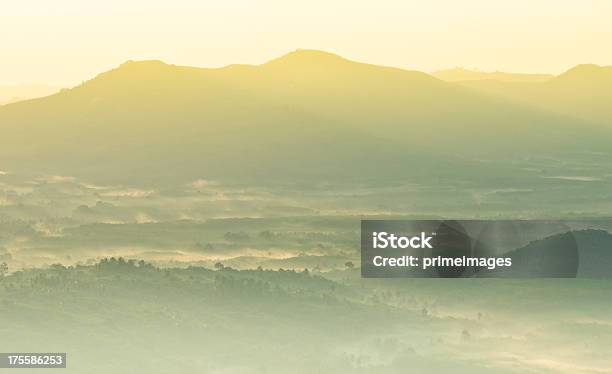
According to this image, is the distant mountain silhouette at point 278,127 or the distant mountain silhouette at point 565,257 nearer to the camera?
the distant mountain silhouette at point 565,257

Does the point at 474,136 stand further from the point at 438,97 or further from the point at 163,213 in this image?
the point at 163,213

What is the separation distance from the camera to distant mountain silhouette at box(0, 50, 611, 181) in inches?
4395

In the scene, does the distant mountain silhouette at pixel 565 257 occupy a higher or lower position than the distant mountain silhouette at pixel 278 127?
lower

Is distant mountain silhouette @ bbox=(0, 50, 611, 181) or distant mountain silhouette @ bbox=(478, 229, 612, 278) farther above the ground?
distant mountain silhouette @ bbox=(0, 50, 611, 181)

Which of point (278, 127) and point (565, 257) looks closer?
point (565, 257)

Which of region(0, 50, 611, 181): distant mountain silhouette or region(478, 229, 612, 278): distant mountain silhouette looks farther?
region(0, 50, 611, 181): distant mountain silhouette

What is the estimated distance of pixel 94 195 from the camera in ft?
236

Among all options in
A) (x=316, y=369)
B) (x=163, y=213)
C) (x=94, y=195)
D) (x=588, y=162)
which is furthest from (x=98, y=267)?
(x=588, y=162)

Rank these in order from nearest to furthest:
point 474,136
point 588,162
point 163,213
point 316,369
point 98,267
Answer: point 316,369
point 98,267
point 163,213
point 588,162
point 474,136

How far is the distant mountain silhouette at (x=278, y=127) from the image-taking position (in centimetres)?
11162

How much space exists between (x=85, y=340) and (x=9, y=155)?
86.6m

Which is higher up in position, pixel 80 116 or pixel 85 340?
pixel 80 116

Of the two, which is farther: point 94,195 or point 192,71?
point 192,71

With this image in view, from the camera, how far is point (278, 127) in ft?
449
